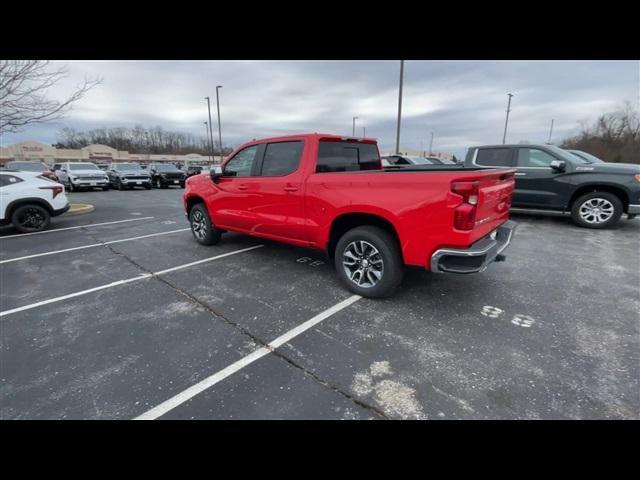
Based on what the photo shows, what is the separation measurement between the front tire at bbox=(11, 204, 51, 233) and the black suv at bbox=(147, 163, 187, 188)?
14.3m

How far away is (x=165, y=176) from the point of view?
21.1m

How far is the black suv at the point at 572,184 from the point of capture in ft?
21.8

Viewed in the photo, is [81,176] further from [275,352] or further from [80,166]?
[275,352]

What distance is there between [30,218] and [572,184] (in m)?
12.7

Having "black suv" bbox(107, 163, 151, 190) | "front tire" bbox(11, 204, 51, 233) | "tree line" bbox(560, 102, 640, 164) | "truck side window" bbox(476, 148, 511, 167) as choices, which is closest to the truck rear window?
"truck side window" bbox(476, 148, 511, 167)

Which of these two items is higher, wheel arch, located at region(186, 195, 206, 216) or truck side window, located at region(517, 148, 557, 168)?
truck side window, located at region(517, 148, 557, 168)

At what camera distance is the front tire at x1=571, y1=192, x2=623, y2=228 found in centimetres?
680

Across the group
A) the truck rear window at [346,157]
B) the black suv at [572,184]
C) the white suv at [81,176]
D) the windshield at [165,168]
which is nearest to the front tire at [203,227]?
the truck rear window at [346,157]

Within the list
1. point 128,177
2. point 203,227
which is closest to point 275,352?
point 203,227

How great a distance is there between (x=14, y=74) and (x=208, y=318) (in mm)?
8905

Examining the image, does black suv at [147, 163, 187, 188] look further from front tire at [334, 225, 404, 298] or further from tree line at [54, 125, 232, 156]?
tree line at [54, 125, 232, 156]

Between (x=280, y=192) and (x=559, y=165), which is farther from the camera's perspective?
(x=559, y=165)

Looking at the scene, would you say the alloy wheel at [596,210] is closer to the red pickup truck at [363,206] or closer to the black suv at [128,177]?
the red pickup truck at [363,206]
